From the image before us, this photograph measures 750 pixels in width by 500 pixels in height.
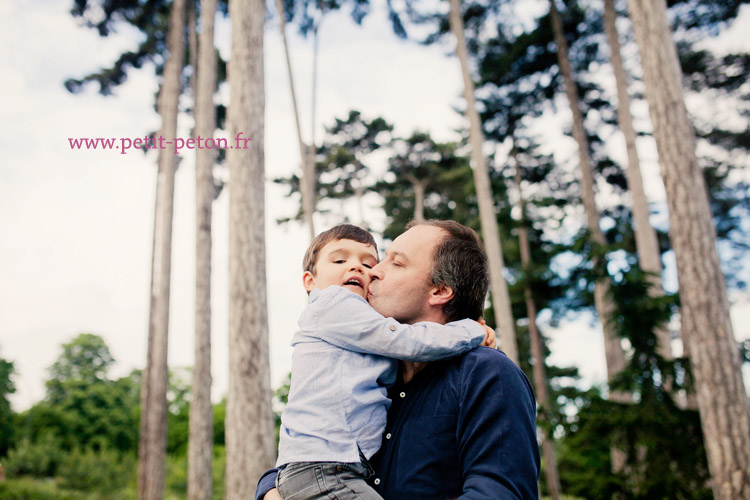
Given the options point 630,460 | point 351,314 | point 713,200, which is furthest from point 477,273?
point 713,200

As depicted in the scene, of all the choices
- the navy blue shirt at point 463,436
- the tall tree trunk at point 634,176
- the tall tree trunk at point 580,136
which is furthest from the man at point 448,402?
the tall tree trunk at point 580,136

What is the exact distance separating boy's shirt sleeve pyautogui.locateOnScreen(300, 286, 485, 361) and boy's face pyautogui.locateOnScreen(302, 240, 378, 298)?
0.17m

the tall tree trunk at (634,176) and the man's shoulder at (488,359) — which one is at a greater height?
the tall tree trunk at (634,176)

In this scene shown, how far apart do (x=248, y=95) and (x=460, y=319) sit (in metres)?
5.79

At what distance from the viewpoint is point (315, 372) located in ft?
6.06

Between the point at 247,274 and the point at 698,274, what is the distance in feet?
16.9

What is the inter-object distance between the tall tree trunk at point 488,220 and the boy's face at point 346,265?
8.34 m

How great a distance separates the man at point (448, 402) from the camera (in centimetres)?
136

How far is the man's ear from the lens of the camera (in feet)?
6.00

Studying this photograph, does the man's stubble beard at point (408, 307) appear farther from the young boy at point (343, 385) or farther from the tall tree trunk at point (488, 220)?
the tall tree trunk at point (488, 220)

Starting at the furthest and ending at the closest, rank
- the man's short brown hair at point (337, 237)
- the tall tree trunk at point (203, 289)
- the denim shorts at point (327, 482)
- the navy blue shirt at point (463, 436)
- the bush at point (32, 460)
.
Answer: the bush at point (32, 460) < the tall tree trunk at point (203, 289) < the man's short brown hair at point (337, 237) < the denim shorts at point (327, 482) < the navy blue shirt at point (463, 436)

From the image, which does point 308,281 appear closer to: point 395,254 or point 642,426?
point 395,254

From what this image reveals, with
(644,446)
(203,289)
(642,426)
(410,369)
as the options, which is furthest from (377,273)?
(203,289)

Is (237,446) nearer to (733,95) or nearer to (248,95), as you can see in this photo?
(248,95)
